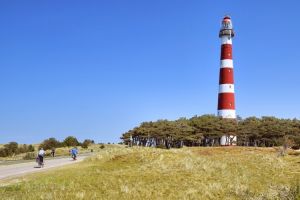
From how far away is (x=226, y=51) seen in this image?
74.3 metres

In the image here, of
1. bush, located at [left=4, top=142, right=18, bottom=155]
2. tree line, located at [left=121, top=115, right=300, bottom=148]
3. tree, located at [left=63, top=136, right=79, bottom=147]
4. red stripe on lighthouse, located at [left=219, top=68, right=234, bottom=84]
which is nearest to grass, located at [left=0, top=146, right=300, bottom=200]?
red stripe on lighthouse, located at [left=219, top=68, right=234, bottom=84]

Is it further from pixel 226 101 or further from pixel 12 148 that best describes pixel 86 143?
pixel 226 101

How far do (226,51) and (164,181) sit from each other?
164ft

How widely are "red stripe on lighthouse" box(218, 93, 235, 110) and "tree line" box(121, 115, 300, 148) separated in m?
7.02

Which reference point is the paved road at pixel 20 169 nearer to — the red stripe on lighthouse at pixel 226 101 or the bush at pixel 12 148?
the red stripe on lighthouse at pixel 226 101

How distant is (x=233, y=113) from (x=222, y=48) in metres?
10.1

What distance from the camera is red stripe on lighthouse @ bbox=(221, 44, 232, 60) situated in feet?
242

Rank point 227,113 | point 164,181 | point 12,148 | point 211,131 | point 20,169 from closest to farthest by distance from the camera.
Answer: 1. point 164,181
2. point 20,169
3. point 227,113
4. point 211,131
5. point 12,148

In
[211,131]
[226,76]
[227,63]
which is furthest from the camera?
[211,131]

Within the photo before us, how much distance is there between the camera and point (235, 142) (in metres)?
85.8

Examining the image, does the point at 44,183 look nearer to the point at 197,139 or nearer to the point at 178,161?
the point at 178,161

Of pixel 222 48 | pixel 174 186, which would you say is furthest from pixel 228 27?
pixel 174 186

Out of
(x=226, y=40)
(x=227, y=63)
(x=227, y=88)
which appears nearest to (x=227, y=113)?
(x=227, y=88)

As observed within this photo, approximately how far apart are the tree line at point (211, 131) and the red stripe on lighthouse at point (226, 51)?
1139 centimetres
